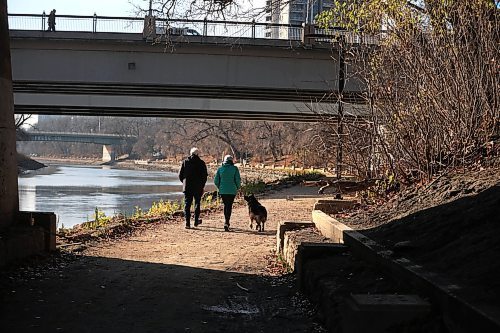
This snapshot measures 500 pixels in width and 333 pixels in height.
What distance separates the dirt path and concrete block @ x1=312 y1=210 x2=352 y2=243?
89 cm

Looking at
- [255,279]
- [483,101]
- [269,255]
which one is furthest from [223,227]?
[483,101]

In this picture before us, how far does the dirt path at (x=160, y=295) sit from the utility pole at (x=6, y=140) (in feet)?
4.23

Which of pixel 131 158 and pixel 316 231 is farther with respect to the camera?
pixel 131 158

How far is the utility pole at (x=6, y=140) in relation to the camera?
902cm

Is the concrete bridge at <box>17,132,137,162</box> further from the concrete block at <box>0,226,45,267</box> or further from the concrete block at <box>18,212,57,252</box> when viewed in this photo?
the concrete block at <box>0,226,45,267</box>

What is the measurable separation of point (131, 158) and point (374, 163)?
110 m

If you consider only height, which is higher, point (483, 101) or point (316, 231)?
point (483, 101)

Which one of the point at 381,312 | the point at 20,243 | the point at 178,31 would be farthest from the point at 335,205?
the point at 178,31

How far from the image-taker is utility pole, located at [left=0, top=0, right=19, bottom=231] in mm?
9023

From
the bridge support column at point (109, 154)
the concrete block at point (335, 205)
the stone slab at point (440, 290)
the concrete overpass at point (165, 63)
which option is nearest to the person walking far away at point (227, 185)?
the concrete block at point (335, 205)

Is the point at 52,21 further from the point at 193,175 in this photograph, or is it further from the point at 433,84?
the point at 433,84

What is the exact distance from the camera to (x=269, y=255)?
1076 centimetres

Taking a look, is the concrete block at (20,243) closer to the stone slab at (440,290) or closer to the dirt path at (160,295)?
the dirt path at (160,295)

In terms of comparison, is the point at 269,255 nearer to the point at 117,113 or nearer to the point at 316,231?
the point at 316,231
